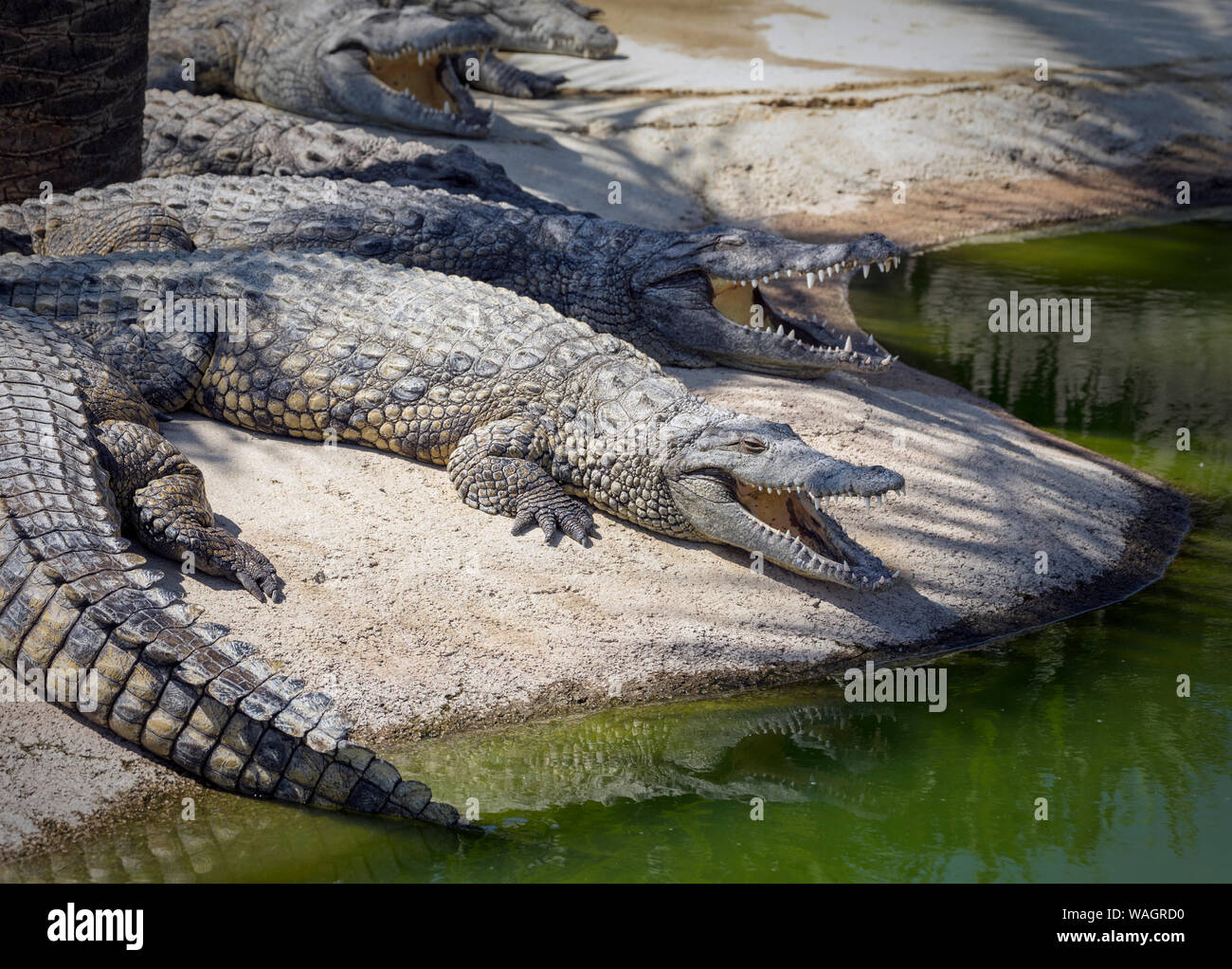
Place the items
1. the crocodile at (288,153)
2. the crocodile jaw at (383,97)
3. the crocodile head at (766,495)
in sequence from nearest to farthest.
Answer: the crocodile head at (766,495) → the crocodile at (288,153) → the crocodile jaw at (383,97)

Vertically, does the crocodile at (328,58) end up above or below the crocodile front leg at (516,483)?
above

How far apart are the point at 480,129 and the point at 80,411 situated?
20.1 ft

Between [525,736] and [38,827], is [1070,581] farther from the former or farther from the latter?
[38,827]

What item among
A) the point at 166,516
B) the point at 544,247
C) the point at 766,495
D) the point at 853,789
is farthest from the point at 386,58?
the point at 853,789

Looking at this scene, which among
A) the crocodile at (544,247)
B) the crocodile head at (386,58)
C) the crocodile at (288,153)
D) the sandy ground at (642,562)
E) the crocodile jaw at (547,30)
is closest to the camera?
the sandy ground at (642,562)

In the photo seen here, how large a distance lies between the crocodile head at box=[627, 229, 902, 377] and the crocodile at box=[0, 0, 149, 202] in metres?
3.07

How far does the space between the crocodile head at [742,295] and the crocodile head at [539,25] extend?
6.30 m

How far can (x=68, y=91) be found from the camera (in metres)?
7.07

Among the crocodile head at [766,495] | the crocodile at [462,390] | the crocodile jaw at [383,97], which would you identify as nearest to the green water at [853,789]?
the crocodile head at [766,495]

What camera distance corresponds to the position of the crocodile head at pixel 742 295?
258 inches

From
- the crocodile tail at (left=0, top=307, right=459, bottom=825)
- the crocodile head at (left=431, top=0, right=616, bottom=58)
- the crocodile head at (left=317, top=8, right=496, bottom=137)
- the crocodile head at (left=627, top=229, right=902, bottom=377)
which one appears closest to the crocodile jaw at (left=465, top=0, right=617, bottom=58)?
the crocodile head at (left=431, top=0, right=616, bottom=58)

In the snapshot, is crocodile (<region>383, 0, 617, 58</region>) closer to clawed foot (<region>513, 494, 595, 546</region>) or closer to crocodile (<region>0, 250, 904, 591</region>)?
crocodile (<region>0, 250, 904, 591</region>)

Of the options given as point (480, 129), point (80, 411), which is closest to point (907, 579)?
point (80, 411)

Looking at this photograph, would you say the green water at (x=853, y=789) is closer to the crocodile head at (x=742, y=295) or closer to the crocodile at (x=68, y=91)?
the crocodile head at (x=742, y=295)
